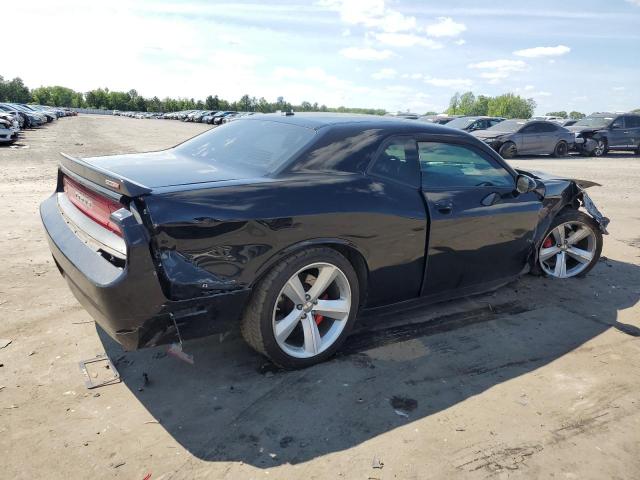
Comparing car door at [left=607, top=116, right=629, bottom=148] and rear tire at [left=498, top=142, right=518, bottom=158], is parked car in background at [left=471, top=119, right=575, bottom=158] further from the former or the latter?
car door at [left=607, top=116, right=629, bottom=148]

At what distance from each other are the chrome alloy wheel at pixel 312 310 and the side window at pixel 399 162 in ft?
2.66

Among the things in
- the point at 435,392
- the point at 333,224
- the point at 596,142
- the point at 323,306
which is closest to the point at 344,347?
the point at 323,306

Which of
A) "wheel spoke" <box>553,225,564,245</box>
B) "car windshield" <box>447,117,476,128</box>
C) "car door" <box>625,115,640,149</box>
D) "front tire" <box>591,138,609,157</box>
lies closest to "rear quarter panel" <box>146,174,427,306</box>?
"wheel spoke" <box>553,225,564,245</box>

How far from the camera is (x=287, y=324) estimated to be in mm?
3135

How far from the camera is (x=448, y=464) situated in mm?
2492

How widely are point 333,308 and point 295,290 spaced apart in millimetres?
338

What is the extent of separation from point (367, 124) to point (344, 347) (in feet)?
5.34

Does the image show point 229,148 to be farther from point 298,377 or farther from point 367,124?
point 298,377

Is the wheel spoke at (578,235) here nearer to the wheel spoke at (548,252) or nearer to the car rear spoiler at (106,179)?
the wheel spoke at (548,252)

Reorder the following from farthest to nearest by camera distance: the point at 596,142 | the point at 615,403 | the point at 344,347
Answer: the point at 596,142 → the point at 344,347 → the point at 615,403

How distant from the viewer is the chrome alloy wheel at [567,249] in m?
5.14

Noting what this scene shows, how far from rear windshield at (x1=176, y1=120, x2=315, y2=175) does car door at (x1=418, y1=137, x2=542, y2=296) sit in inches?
39.1

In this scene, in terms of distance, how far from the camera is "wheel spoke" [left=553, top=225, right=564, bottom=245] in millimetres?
5086

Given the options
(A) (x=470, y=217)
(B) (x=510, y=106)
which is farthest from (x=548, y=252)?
(B) (x=510, y=106)
